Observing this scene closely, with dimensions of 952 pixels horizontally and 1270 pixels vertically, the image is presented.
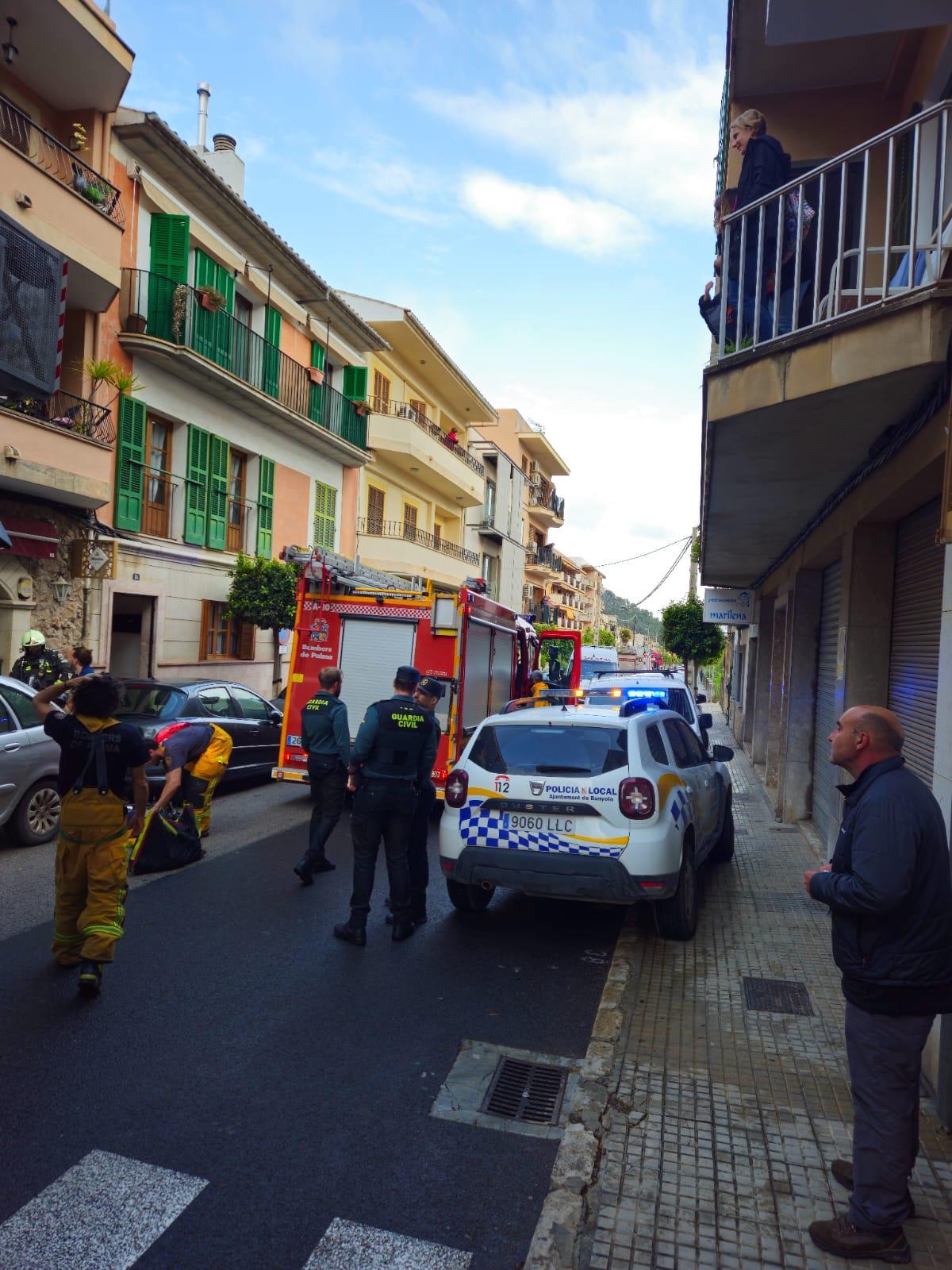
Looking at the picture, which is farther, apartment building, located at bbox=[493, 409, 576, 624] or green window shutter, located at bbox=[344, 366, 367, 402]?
apartment building, located at bbox=[493, 409, 576, 624]

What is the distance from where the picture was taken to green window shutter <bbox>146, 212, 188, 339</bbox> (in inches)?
645

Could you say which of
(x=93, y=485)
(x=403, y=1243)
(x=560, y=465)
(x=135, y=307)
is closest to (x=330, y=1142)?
Result: (x=403, y=1243)

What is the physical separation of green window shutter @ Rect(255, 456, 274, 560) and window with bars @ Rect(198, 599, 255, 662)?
1816 millimetres

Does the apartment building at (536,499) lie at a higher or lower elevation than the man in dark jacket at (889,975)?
higher

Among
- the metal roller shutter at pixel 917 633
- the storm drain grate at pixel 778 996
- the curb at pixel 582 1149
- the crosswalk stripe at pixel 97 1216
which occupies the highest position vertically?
the metal roller shutter at pixel 917 633

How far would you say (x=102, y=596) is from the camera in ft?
49.8

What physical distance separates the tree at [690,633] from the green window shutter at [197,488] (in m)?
18.8

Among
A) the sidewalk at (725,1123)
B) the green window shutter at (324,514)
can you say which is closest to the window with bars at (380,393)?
the green window shutter at (324,514)

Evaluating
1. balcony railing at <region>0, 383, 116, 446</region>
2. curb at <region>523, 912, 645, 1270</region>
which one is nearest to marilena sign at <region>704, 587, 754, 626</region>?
balcony railing at <region>0, 383, 116, 446</region>

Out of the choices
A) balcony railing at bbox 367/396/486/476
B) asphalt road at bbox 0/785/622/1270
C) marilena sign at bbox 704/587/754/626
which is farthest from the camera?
balcony railing at bbox 367/396/486/476

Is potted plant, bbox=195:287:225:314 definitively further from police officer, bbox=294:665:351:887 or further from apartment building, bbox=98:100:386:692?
police officer, bbox=294:665:351:887

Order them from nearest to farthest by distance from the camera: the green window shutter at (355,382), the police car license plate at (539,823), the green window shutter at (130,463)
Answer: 1. the police car license plate at (539,823)
2. the green window shutter at (130,463)
3. the green window shutter at (355,382)

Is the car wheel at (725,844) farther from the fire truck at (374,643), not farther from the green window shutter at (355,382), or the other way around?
the green window shutter at (355,382)

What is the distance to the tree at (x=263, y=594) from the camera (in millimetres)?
17734
